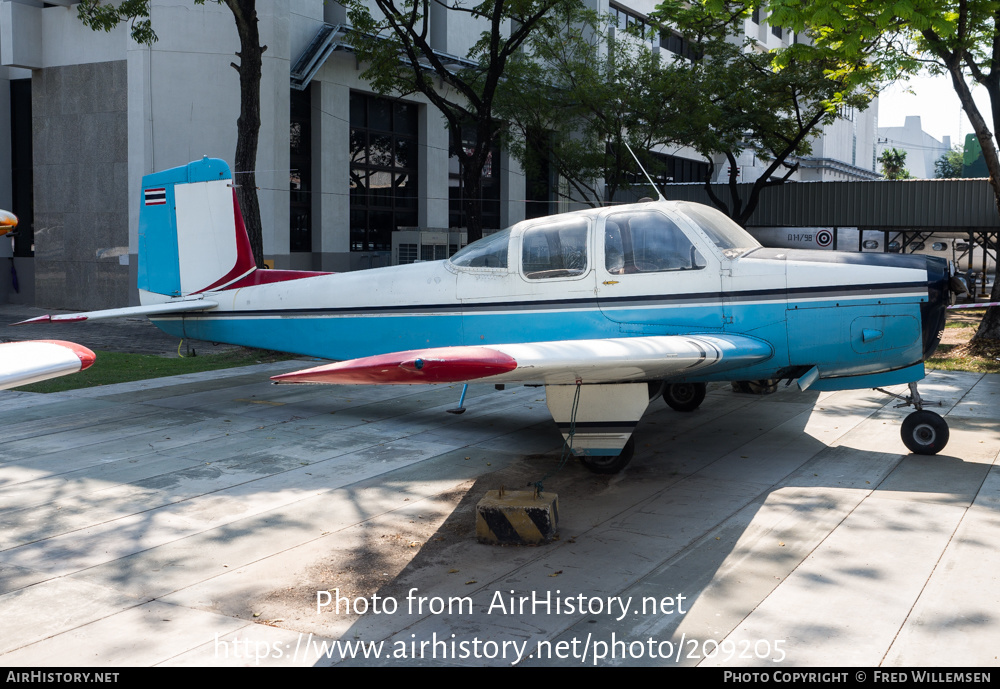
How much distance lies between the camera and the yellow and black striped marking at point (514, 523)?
566 cm

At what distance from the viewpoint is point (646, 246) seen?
789cm

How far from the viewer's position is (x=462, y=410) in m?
10.2

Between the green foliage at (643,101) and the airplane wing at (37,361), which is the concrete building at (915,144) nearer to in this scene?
the green foliage at (643,101)

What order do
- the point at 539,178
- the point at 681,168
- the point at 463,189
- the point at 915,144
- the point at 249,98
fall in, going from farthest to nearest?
1. the point at 915,144
2. the point at 681,168
3. the point at 539,178
4. the point at 463,189
5. the point at 249,98

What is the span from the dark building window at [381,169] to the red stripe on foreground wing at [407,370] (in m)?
19.7

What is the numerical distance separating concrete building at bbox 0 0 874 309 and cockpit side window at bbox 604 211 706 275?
13428 millimetres

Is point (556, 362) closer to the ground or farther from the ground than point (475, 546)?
farther from the ground

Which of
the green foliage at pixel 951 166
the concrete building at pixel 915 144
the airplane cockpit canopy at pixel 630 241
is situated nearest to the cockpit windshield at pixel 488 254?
the airplane cockpit canopy at pixel 630 241

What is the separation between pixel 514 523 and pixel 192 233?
708 cm

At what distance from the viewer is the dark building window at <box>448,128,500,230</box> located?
2805 centimetres

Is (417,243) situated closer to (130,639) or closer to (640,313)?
(640,313)

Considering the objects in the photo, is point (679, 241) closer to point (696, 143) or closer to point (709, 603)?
point (709, 603)

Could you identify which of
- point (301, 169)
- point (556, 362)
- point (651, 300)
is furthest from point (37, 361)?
point (301, 169)

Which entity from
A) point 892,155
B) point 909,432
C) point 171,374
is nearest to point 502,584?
point 909,432
